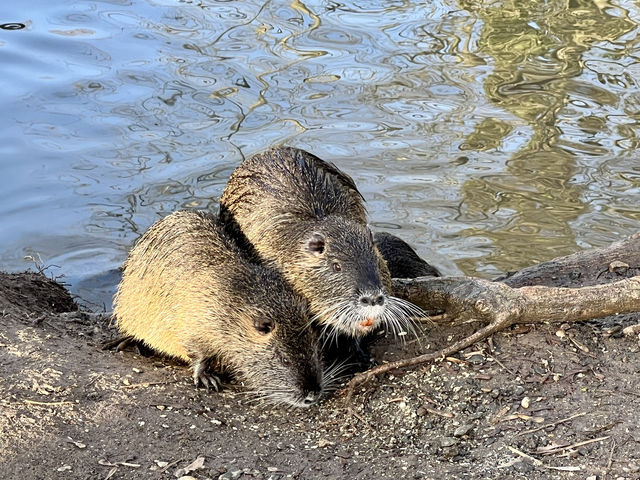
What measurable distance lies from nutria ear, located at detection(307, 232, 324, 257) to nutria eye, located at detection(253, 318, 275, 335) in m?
0.47

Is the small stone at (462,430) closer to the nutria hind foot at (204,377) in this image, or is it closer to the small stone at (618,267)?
the nutria hind foot at (204,377)

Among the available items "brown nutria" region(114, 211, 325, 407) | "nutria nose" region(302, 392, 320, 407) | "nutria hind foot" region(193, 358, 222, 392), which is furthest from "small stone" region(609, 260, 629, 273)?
"nutria hind foot" region(193, 358, 222, 392)

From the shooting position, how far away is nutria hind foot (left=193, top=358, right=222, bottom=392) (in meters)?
4.62

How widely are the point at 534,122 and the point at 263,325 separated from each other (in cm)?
548

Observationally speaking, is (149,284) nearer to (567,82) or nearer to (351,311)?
(351,311)

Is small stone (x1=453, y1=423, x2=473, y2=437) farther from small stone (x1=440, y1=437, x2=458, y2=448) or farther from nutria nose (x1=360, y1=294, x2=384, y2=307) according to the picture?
nutria nose (x1=360, y1=294, x2=384, y2=307)

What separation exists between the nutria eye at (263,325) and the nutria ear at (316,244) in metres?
0.47

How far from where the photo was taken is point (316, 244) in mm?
4797

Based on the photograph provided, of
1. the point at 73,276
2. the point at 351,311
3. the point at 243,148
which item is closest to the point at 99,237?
the point at 73,276

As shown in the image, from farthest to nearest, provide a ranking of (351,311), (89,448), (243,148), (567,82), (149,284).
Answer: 1. (567,82)
2. (243,148)
3. (149,284)
4. (351,311)
5. (89,448)

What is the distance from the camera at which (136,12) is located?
38.0 ft

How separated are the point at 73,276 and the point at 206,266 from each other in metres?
3.04

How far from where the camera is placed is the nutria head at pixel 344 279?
4.52 meters

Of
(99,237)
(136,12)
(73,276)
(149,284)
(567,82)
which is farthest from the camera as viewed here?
(136,12)
